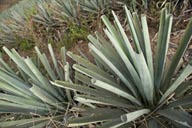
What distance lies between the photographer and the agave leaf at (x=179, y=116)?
251 centimetres

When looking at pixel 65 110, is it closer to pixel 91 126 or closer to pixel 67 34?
pixel 91 126

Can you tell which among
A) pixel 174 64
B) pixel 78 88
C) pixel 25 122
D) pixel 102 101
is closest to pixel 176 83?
pixel 174 64

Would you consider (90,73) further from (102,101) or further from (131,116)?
(131,116)

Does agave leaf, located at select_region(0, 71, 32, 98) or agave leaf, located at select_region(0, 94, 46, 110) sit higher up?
agave leaf, located at select_region(0, 71, 32, 98)

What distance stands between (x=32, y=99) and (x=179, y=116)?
1.28 metres

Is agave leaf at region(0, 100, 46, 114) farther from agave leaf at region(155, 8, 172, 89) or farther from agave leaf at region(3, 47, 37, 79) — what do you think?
agave leaf at region(155, 8, 172, 89)

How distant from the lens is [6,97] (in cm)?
325

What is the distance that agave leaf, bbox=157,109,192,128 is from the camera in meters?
2.51

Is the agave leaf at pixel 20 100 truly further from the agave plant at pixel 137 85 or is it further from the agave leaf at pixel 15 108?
the agave plant at pixel 137 85

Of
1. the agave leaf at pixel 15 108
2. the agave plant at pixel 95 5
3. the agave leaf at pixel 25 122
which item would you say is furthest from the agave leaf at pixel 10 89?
the agave plant at pixel 95 5

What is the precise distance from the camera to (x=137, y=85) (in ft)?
9.39

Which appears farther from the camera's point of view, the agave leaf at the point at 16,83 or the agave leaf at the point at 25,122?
the agave leaf at the point at 16,83

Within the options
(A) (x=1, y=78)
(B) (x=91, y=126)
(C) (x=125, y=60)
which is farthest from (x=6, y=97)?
(C) (x=125, y=60)

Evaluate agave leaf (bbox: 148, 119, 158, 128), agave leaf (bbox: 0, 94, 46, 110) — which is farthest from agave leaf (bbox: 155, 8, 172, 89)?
agave leaf (bbox: 0, 94, 46, 110)
